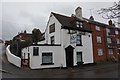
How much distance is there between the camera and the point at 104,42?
1136 inches

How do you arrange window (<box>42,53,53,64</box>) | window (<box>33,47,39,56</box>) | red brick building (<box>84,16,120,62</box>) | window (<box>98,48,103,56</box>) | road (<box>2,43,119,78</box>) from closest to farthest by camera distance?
road (<box>2,43,119,78</box>) < window (<box>33,47,39,56</box>) < window (<box>42,53,53,64</box>) < red brick building (<box>84,16,120,62</box>) < window (<box>98,48,103,56</box>)

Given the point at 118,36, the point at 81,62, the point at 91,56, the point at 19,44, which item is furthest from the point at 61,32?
the point at 118,36

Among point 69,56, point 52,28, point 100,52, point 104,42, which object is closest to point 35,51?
point 69,56

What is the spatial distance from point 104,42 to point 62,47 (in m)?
12.3

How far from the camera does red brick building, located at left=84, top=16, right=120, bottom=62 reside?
86.3 feet

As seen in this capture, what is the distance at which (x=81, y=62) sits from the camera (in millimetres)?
22297

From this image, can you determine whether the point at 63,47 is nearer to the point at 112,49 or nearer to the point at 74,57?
the point at 74,57

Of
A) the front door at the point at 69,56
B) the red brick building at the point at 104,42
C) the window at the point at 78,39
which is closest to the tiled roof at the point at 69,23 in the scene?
the window at the point at 78,39

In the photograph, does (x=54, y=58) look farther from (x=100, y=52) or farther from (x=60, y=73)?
(x=100, y=52)

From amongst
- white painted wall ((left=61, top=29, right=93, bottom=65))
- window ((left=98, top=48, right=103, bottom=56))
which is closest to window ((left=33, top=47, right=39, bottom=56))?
white painted wall ((left=61, top=29, right=93, bottom=65))

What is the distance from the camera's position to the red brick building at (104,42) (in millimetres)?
26312

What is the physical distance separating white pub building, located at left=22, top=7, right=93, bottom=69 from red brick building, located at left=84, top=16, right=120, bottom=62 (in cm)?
188

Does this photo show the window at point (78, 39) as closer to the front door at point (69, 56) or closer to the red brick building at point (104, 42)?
the front door at point (69, 56)

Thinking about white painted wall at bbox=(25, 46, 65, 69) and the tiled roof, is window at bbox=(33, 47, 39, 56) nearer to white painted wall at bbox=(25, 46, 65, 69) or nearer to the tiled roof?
white painted wall at bbox=(25, 46, 65, 69)
